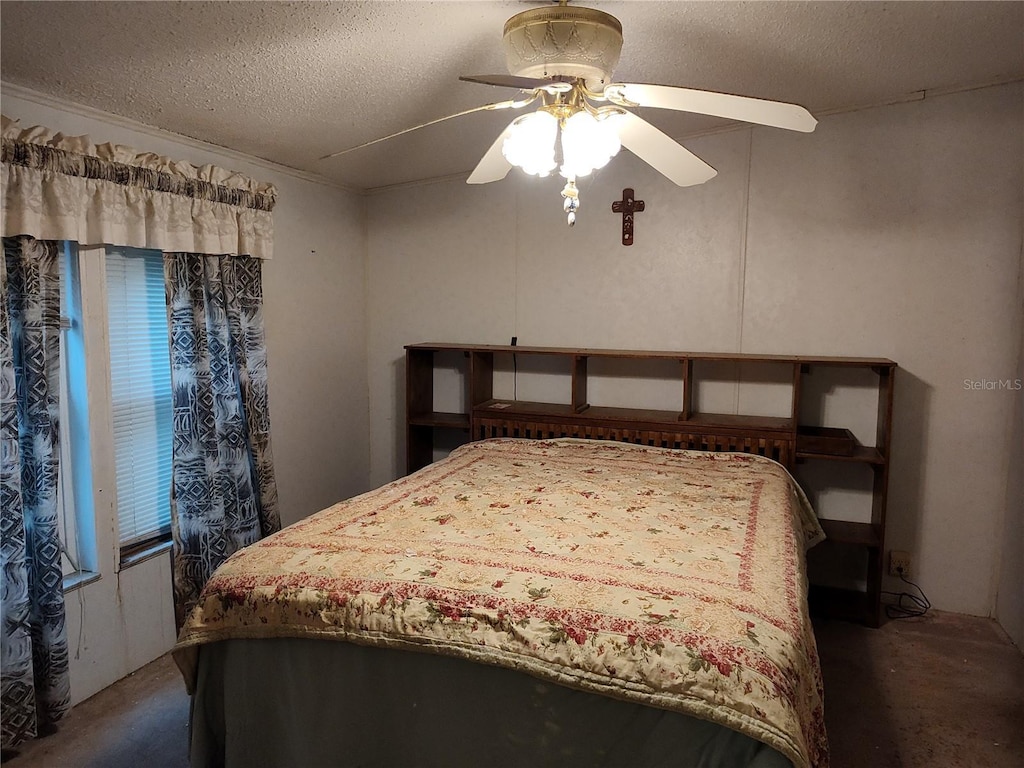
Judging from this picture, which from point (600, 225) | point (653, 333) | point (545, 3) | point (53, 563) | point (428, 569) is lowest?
point (53, 563)

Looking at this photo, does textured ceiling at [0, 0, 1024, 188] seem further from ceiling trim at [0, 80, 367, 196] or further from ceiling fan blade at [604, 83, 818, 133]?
ceiling fan blade at [604, 83, 818, 133]

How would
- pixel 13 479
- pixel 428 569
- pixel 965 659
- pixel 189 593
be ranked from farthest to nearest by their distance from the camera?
pixel 189 593, pixel 965 659, pixel 13 479, pixel 428 569

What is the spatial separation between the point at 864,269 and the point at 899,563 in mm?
1322

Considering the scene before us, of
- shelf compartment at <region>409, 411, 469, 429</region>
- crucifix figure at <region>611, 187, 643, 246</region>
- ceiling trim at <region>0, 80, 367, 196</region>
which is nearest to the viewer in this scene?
ceiling trim at <region>0, 80, 367, 196</region>

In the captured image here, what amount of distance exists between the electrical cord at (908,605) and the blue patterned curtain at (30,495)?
3286mm

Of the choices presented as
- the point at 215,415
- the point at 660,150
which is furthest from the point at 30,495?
the point at 660,150

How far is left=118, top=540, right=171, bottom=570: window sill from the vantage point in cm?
254

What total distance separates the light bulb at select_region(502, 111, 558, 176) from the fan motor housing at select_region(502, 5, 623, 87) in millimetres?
104

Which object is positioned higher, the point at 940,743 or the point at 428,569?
the point at 428,569

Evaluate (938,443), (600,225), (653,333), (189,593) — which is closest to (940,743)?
(938,443)

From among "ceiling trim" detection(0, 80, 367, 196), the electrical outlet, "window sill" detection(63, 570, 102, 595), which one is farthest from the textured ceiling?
the electrical outlet

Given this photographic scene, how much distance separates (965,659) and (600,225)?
242cm

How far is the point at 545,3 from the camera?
1717 millimetres

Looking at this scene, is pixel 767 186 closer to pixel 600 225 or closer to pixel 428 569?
pixel 600 225
